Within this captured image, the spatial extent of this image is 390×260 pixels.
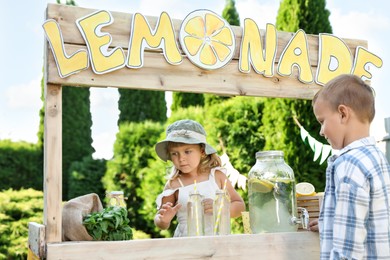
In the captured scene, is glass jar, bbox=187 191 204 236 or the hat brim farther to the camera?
the hat brim

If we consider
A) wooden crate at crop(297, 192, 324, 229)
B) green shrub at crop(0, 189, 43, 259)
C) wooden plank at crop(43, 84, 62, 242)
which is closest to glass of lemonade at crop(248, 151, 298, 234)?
wooden crate at crop(297, 192, 324, 229)

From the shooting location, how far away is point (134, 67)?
1951mm

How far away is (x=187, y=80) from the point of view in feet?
6.67

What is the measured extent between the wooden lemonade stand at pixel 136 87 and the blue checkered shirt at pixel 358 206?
1.39 feet

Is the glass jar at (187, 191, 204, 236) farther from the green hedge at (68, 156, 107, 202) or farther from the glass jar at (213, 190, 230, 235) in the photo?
the green hedge at (68, 156, 107, 202)

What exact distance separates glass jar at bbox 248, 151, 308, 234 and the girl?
300 millimetres

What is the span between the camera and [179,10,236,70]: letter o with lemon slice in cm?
205

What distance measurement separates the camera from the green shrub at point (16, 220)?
5.43 metres

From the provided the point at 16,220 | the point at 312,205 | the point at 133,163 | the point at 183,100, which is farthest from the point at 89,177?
the point at 312,205

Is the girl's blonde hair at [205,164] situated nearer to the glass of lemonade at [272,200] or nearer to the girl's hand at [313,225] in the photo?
the glass of lemonade at [272,200]

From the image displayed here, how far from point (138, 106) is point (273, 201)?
7.56m

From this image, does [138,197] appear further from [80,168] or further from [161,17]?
[161,17]

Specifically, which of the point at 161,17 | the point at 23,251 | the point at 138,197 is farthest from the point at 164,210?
the point at 138,197

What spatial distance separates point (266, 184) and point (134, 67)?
635 millimetres
